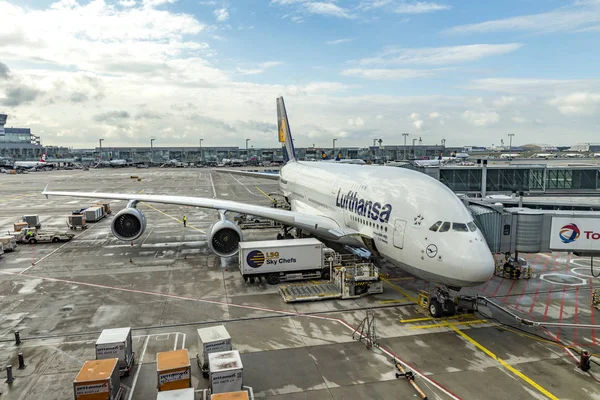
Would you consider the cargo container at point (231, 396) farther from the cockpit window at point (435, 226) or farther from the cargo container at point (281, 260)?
the cargo container at point (281, 260)

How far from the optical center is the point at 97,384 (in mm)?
10945

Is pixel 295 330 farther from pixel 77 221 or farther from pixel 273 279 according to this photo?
pixel 77 221

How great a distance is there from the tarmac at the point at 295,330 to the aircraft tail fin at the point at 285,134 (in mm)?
19637

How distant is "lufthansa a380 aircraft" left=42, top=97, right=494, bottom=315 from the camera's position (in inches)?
593

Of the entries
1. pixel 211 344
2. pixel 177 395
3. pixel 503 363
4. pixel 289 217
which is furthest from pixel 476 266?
pixel 289 217

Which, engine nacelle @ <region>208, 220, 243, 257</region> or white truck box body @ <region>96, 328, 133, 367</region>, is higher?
engine nacelle @ <region>208, 220, 243, 257</region>

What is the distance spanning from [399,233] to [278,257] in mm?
7137

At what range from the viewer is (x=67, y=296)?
2028 centimetres

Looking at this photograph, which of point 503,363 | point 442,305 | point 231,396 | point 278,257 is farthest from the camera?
point 278,257

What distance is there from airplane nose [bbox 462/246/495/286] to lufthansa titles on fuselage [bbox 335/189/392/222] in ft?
13.6

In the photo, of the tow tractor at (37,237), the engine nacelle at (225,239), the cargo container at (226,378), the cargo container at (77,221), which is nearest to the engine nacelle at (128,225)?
the engine nacelle at (225,239)

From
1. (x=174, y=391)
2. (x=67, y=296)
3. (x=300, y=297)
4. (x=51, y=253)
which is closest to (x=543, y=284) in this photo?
(x=300, y=297)

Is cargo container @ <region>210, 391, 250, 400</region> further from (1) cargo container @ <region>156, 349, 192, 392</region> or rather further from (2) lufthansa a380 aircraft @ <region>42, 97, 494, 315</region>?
(2) lufthansa a380 aircraft @ <region>42, 97, 494, 315</region>

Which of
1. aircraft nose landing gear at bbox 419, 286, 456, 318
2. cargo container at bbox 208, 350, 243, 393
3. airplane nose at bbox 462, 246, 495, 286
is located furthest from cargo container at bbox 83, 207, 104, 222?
airplane nose at bbox 462, 246, 495, 286
